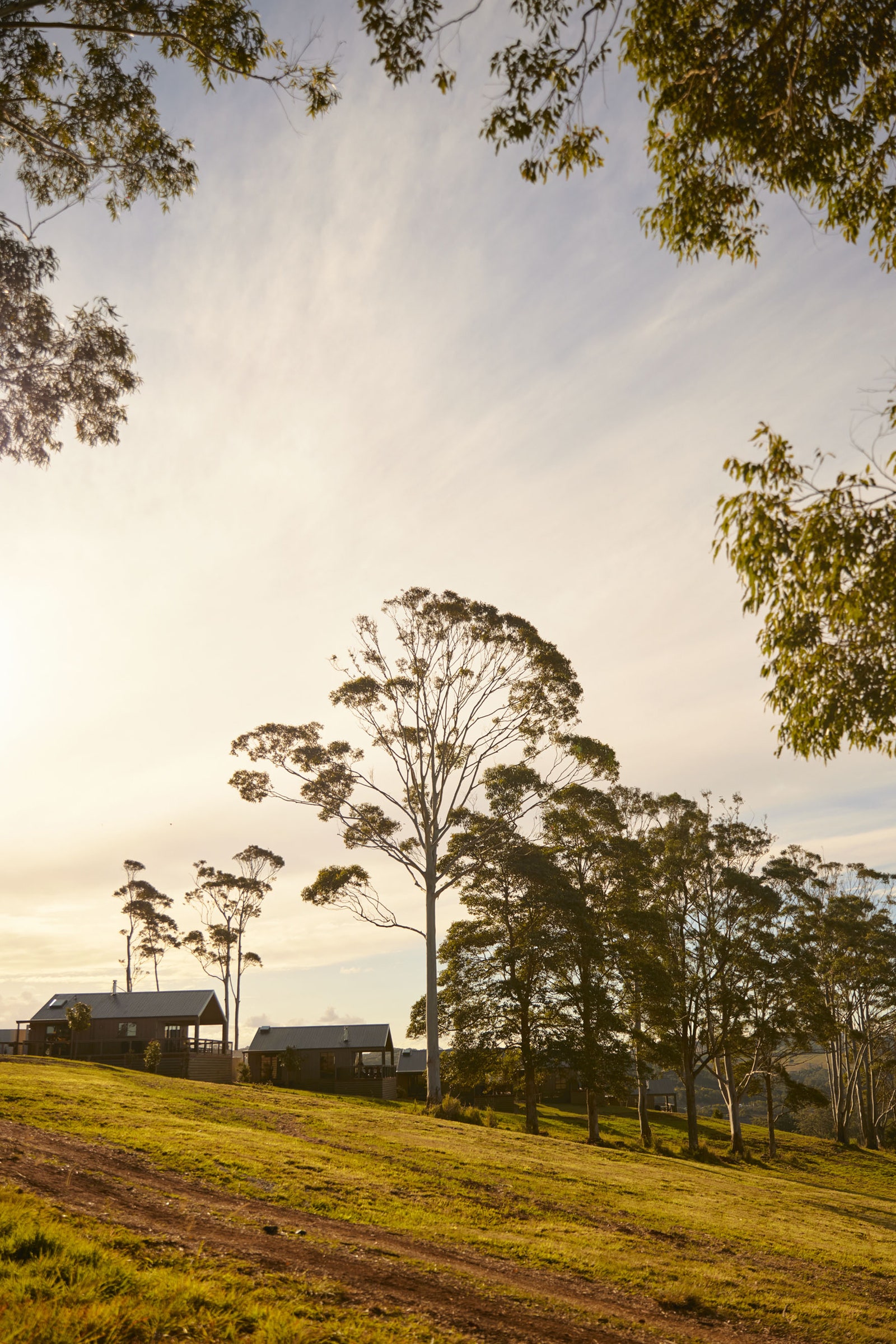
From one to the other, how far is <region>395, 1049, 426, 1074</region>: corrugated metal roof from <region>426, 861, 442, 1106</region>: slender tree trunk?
110 feet

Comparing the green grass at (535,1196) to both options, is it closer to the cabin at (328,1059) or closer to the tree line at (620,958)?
the tree line at (620,958)

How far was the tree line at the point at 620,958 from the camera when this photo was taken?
32250mm

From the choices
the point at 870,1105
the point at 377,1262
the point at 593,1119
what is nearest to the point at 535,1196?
the point at 377,1262

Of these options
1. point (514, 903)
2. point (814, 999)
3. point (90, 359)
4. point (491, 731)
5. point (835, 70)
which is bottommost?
point (814, 999)

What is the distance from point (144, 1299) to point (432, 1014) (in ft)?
86.0

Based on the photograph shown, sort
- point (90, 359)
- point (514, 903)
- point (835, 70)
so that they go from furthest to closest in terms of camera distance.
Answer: point (514, 903), point (90, 359), point (835, 70)

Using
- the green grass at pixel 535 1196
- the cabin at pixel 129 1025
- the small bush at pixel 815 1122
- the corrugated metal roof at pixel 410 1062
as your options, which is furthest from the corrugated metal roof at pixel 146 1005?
the small bush at pixel 815 1122

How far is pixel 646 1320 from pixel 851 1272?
7.06m

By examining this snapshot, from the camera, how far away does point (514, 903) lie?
110 ft

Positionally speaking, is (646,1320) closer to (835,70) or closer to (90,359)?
(835,70)

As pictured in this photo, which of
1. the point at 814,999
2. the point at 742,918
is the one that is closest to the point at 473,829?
the point at 742,918

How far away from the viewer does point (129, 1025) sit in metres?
53.9

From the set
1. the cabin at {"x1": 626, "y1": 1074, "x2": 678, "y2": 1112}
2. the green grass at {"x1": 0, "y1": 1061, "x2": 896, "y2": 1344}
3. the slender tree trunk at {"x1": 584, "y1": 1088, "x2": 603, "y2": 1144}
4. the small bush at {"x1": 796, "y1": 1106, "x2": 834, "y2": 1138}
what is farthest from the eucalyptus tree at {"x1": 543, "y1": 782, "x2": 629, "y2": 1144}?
the small bush at {"x1": 796, "y1": 1106, "x2": 834, "y2": 1138}

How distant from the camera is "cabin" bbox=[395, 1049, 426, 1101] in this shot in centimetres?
5862
